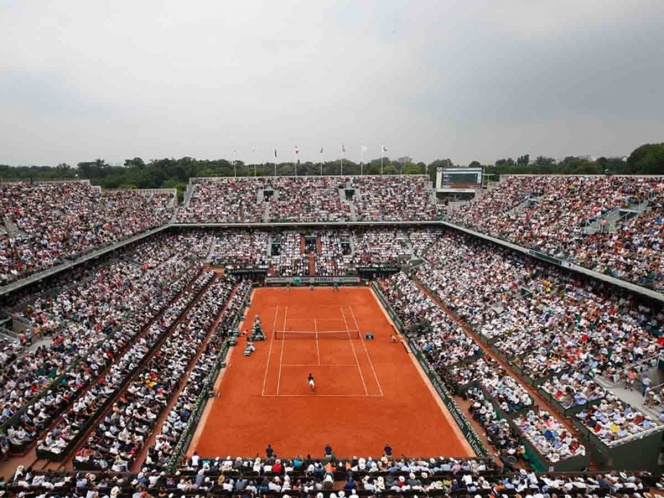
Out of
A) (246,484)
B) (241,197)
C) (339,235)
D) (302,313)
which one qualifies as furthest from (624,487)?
(241,197)

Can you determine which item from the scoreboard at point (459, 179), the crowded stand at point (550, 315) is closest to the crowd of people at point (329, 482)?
the crowded stand at point (550, 315)

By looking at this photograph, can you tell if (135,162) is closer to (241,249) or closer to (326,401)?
(241,249)

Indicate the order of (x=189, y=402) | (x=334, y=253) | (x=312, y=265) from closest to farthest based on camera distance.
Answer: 1. (x=189, y=402)
2. (x=312, y=265)
3. (x=334, y=253)

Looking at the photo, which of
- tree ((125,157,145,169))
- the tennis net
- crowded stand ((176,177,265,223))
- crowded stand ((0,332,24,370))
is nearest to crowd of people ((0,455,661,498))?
crowded stand ((0,332,24,370))

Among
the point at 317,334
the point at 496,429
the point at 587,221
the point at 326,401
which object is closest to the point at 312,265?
the point at 317,334

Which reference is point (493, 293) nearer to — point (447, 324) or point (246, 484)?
point (447, 324)

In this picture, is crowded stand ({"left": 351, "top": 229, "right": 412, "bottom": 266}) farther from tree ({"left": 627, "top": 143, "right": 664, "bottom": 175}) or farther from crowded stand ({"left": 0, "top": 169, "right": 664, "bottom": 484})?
tree ({"left": 627, "top": 143, "right": 664, "bottom": 175})
